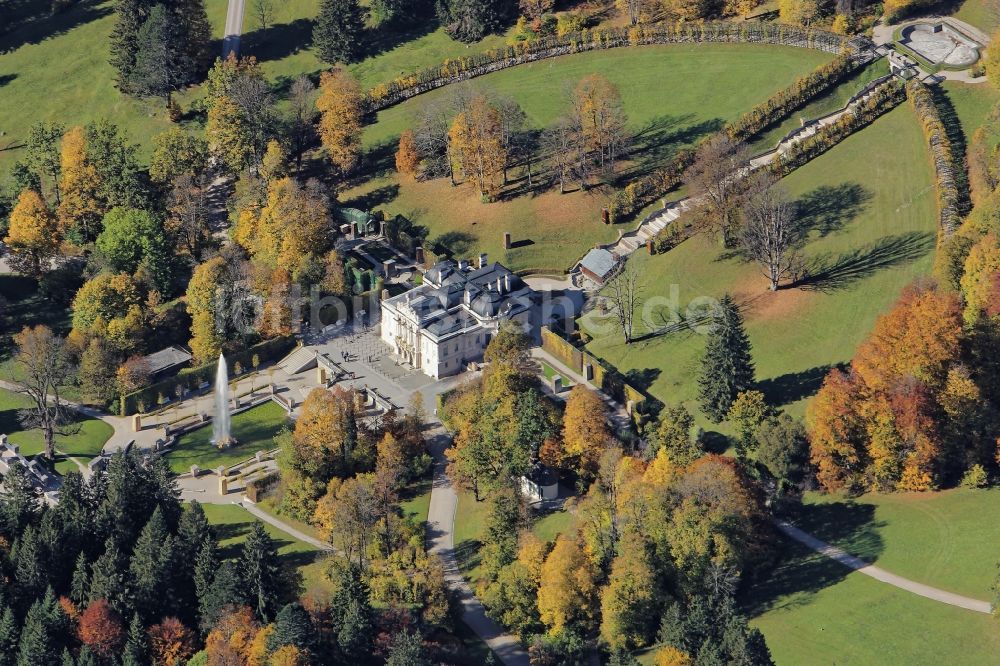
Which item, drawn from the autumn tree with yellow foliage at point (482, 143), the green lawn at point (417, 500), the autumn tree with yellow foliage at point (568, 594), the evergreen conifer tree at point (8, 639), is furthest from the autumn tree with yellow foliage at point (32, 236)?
the autumn tree with yellow foliage at point (568, 594)

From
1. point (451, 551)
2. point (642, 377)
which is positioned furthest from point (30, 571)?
point (642, 377)

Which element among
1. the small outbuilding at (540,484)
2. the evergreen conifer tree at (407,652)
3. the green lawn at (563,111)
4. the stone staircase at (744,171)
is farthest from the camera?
the green lawn at (563,111)

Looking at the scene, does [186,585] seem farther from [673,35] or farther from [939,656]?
[673,35]

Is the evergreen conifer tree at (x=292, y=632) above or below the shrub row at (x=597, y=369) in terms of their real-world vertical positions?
below

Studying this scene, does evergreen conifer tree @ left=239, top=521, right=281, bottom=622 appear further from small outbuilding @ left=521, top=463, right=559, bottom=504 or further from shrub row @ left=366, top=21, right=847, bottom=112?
shrub row @ left=366, top=21, right=847, bottom=112

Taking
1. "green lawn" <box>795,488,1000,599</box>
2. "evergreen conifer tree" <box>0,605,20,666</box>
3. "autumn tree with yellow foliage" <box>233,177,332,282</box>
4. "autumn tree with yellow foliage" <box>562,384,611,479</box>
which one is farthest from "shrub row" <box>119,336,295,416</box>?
"green lawn" <box>795,488,1000,599</box>

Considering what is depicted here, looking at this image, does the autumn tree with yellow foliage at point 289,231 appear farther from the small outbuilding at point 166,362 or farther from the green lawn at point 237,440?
the green lawn at point 237,440
